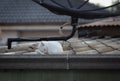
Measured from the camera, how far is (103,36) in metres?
7.97

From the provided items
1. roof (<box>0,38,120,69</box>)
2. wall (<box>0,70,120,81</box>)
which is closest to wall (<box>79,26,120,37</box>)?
wall (<box>0,70,120,81</box>)

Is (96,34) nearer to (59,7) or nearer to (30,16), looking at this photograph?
(59,7)

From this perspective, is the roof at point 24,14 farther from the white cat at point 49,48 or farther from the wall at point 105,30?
the white cat at point 49,48

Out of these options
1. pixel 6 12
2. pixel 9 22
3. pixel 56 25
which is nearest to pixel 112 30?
pixel 56 25

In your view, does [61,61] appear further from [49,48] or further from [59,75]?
[49,48]

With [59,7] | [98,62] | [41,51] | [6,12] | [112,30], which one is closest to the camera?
[59,7]

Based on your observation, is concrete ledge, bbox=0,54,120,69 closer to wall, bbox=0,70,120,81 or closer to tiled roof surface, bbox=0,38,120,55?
wall, bbox=0,70,120,81

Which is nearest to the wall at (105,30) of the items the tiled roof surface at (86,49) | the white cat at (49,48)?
the tiled roof surface at (86,49)

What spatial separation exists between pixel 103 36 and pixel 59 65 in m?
4.41

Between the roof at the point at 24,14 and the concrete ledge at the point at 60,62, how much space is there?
1045cm

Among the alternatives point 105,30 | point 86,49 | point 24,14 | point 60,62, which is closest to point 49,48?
point 60,62

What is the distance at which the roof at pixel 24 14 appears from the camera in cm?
1487

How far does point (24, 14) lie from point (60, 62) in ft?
39.7

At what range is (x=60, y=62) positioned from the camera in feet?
12.4
